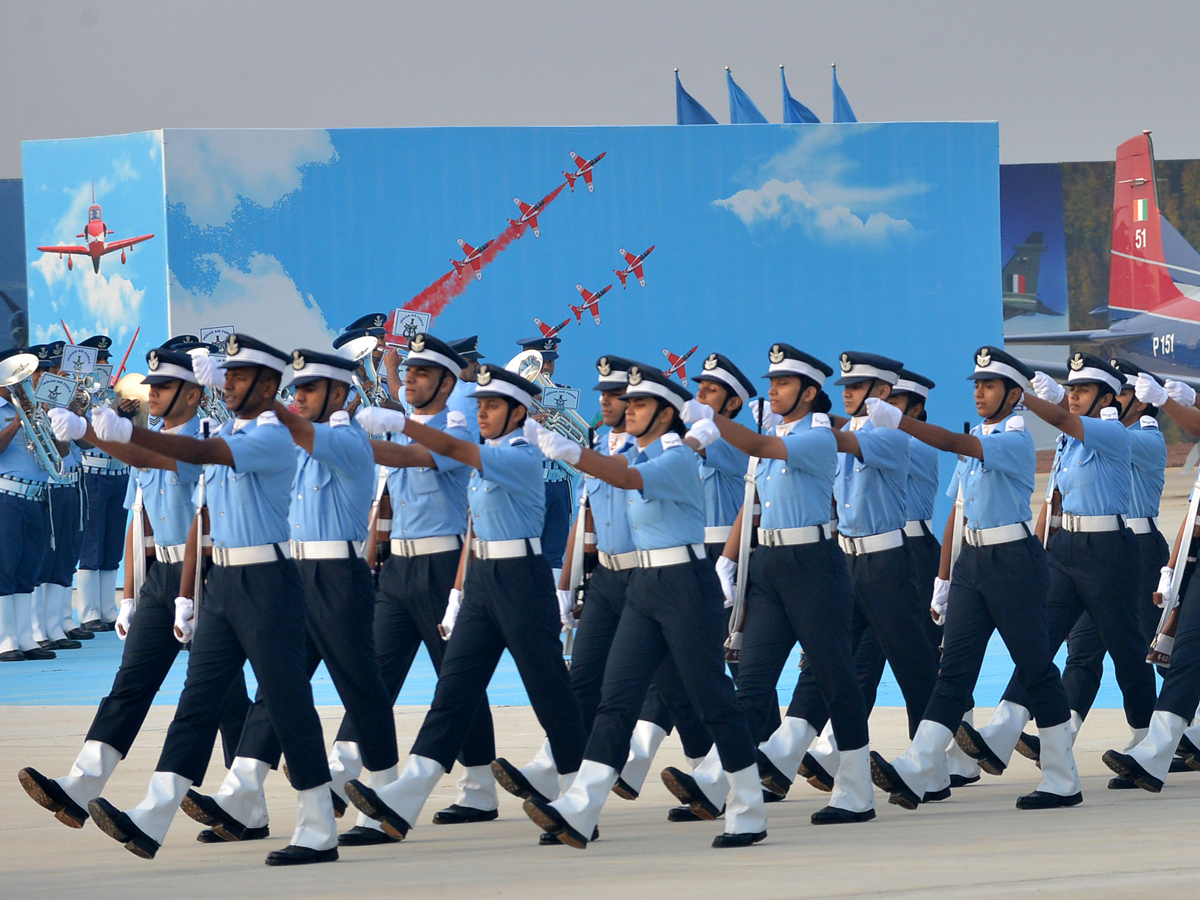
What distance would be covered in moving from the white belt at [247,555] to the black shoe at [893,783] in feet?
8.42

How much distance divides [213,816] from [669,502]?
6.64 ft

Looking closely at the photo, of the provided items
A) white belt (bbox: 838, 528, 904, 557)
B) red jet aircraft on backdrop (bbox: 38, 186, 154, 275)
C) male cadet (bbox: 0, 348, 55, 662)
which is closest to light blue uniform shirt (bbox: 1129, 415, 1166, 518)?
white belt (bbox: 838, 528, 904, 557)

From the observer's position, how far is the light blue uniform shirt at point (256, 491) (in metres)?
6.19

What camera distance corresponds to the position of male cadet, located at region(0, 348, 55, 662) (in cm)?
1262

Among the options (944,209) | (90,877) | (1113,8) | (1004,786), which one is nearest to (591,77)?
(1113,8)

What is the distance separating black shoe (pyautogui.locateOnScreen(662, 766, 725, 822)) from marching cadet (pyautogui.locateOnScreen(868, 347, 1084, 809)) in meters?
0.69

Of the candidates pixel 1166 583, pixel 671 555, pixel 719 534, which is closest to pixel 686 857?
pixel 671 555

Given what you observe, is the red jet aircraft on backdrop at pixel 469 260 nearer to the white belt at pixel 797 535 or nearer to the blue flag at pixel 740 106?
the blue flag at pixel 740 106

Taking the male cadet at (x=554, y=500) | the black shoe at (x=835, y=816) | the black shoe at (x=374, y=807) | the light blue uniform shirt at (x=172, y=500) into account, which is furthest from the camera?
the male cadet at (x=554, y=500)

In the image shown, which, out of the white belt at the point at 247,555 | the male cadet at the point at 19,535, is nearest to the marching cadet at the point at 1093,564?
the white belt at the point at 247,555

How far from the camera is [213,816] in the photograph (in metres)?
6.61

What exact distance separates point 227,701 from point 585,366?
32.2 feet

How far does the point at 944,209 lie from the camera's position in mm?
17719

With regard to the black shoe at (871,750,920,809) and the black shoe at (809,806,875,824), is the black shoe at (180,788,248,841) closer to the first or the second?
the black shoe at (809,806,875,824)
